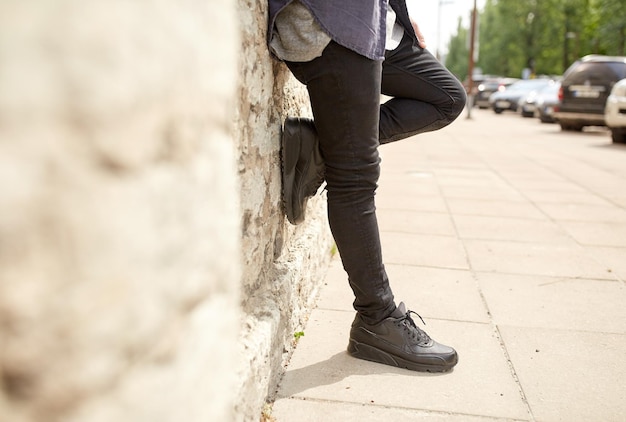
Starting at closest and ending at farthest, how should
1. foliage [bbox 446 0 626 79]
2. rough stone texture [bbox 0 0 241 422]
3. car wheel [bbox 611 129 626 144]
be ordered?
rough stone texture [bbox 0 0 241 422] < car wheel [bbox 611 129 626 144] < foliage [bbox 446 0 626 79]

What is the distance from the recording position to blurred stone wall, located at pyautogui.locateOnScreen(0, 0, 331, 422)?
624 millimetres

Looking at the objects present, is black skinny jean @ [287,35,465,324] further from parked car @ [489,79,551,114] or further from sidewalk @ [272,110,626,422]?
parked car @ [489,79,551,114]

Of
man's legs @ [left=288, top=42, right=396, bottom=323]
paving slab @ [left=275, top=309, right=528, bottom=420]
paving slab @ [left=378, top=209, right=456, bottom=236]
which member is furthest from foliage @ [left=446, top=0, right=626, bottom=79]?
man's legs @ [left=288, top=42, right=396, bottom=323]

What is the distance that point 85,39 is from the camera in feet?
2.15

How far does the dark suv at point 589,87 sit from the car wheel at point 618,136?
193cm

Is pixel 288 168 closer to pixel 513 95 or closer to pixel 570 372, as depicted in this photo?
pixel 570 372

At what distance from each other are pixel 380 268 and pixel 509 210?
3.49 meters

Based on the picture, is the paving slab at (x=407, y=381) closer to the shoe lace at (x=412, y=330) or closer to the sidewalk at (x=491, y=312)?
the sidewalk at (x=491, y=312)

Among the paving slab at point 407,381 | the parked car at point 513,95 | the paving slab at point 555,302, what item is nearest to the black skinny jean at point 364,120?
the paving slab at point 407,381

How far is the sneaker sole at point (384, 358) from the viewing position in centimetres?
236

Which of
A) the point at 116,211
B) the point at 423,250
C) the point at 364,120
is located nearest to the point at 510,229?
the point at 423,250

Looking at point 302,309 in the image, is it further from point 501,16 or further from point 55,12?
point 501,16

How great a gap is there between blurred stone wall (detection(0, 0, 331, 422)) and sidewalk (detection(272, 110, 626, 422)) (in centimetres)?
125

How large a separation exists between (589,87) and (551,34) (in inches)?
1466
